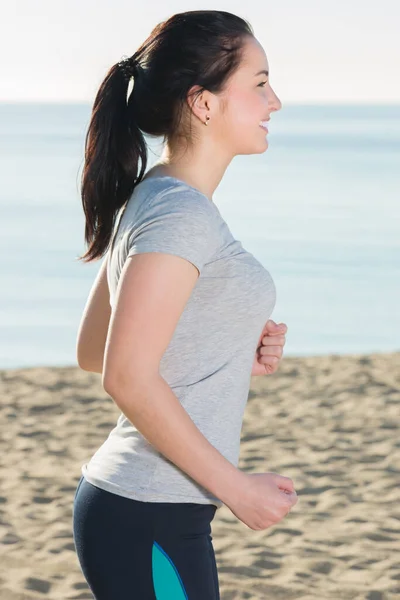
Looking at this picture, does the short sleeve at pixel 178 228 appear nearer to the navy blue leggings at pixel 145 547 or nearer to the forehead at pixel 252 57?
the forehead at pixel 252 57

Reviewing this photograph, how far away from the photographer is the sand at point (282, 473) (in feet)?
14.4

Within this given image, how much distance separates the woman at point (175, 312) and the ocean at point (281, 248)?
15 cm

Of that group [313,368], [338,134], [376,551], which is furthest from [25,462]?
[338,134]

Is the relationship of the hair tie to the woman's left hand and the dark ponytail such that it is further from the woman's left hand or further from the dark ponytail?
the woman's left hand

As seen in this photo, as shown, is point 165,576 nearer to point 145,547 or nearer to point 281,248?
point 145,547

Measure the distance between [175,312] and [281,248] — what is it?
19.0 meters

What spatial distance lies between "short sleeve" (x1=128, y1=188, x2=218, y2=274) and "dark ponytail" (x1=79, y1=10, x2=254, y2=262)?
8.8 inches

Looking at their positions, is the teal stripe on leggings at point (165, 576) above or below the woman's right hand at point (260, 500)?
below

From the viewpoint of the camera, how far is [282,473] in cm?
584

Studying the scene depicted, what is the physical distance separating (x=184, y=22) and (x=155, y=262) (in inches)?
20.4

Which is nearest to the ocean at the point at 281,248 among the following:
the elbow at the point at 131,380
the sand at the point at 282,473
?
the elbow at the point at 131,380

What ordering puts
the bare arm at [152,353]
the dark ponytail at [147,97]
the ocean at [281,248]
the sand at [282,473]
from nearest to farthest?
1. the bare arm at [152,353]
2. the dark ponytail at [147,97]
3. the sand at [282,473]
4. the ocean at [281,248]

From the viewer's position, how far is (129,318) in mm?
1698

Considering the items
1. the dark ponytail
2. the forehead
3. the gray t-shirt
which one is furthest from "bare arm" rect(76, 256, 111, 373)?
the forehead
